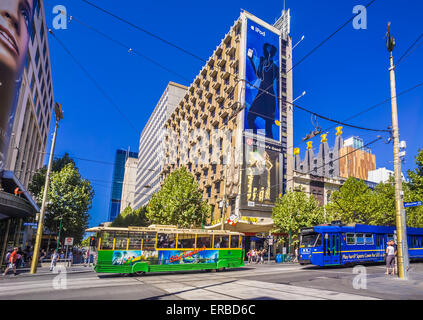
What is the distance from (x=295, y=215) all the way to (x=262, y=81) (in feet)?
68.9

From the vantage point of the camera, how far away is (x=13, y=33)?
23.8m

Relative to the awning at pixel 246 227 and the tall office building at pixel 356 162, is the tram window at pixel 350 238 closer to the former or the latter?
the awning at pixel 246 227

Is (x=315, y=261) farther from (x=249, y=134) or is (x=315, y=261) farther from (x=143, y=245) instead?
(x=249, y=134)

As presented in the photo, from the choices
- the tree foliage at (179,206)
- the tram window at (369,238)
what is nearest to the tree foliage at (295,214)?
the tree foliage at (179,206)

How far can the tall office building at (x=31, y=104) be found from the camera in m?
31.8

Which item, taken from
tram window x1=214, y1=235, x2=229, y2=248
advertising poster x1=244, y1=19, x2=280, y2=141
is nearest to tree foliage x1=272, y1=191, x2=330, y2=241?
advertising poster x1=244, y1=19, x2=280, y2=141

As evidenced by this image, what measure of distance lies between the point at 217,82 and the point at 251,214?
2308cm

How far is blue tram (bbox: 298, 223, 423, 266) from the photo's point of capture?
21.1m

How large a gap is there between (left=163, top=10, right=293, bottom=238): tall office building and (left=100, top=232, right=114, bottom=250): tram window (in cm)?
1938

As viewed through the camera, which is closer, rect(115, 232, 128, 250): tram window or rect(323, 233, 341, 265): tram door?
rect(115, 232, 128, 250): tram window

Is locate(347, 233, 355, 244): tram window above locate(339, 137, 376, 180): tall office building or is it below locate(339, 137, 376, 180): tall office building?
below

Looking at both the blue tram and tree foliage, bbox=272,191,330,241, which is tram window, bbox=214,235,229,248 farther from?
tree foliage, bbox=272,191,330,241

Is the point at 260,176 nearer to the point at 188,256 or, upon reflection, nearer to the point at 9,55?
the point at 188,256

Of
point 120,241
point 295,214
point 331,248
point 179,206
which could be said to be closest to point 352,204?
point 295,214
